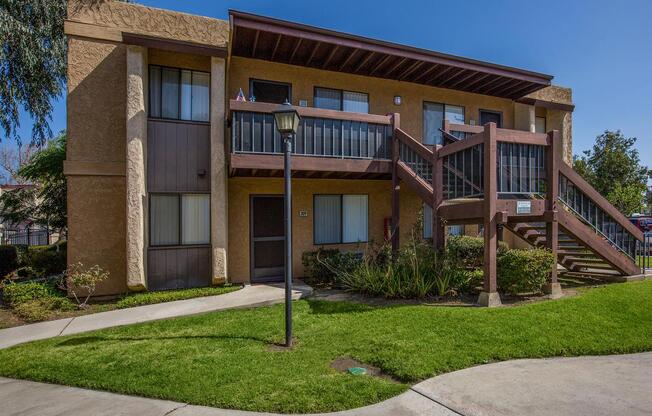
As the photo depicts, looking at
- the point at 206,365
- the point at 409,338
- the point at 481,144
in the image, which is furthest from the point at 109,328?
the point at 481,144

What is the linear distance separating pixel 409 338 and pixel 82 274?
749cm

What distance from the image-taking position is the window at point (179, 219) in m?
9.05

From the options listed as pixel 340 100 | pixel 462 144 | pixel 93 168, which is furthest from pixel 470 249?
pixel 93 168

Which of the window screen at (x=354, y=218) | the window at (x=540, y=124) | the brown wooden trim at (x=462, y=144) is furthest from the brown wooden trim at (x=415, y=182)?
the window at (x=540, y=124)

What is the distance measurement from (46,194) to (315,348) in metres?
14.2

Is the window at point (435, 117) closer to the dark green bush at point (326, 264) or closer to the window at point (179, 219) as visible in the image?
the dark green bush at point (326, 264)

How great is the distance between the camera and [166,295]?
8320 mm

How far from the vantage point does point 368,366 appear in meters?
4.57

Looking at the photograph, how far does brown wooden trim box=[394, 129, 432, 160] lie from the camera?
28.1ft

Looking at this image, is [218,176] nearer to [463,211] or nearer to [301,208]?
[301,208]

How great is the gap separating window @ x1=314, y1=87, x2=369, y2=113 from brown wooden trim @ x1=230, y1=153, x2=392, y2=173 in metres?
2.57

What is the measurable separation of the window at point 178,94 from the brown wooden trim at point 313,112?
5.58 feet

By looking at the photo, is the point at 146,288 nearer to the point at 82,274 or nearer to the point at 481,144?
the point at 82,274

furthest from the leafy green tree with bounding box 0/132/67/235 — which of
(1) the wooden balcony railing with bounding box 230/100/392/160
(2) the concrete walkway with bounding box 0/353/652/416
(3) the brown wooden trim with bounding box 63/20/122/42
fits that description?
(2) the concrete walkway with bounding box 0/353/652/416
